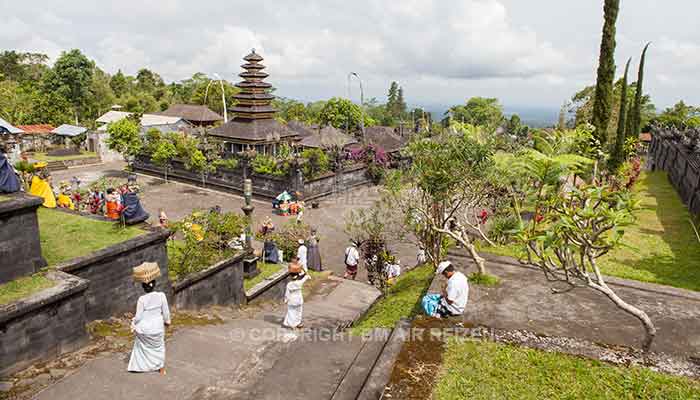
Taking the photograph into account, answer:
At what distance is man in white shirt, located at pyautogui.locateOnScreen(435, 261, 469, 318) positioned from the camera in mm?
7180

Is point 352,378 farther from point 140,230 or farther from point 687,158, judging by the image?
point 687,158

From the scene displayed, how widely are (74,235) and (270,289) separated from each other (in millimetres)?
4863

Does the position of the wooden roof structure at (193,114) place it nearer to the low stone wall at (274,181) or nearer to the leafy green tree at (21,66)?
the low stone wall at (274,181)

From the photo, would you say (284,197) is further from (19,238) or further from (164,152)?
(19,238)

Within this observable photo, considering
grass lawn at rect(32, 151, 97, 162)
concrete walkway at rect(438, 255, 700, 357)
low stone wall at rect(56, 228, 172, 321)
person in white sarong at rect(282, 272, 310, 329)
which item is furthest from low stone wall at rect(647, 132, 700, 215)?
grass lawn at rect(32, 151, 97, 162)

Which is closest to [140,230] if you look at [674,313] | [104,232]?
[104,232]

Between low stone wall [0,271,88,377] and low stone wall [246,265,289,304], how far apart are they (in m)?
4.70

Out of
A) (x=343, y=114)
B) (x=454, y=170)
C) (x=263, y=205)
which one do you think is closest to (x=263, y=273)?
(x=454, y=170)

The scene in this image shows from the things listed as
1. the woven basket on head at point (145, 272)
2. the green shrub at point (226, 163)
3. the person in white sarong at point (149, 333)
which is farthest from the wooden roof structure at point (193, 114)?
the person in white sarong at point (149, 333)

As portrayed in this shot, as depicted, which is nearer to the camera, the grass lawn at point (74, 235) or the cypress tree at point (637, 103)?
the grass lawn at point (74, 235)

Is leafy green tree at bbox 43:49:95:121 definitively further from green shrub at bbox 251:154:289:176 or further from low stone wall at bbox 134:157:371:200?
green shrub at bbox 251:154:289:176

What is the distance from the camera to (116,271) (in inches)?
301

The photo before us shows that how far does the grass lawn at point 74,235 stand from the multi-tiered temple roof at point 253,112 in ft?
61.6

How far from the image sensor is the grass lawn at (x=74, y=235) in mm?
7617
